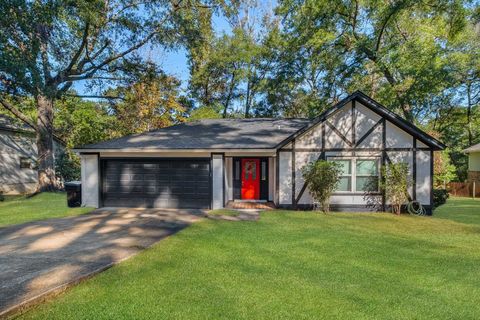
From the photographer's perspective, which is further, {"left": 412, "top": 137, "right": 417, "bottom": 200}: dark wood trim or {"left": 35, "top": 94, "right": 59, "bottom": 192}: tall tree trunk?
{"left": 35, "top": 94, "right": 59, "bottom": 192}: tall tree trunk

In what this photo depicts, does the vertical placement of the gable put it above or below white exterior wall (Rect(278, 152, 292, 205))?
above

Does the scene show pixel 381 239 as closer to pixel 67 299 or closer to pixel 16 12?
pixel 67 299

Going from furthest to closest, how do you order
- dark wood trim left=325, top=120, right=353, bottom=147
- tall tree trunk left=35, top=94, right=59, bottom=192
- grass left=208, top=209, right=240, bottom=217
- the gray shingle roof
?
tall tree trunk left=35, top=94, right=59, bottom=192, the gray shingle roof, dark wood trim left=325, top=120, right=353, bottom=147, grass left=208, top=209, right=240, bottom=217

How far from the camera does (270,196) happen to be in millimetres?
14133

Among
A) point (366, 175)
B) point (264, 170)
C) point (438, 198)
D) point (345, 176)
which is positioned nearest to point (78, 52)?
point (264, 170)

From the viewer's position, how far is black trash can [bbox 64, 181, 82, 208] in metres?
12.2

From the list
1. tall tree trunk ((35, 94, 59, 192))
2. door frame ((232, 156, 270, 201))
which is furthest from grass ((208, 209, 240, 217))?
tall tree trunk ((35, 94, 59, 192))

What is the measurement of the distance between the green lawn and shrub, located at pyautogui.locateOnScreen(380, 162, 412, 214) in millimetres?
3125

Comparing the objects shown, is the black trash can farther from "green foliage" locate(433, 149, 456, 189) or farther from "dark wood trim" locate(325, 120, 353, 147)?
"green foliage" locate(433, 149, 456, 189)

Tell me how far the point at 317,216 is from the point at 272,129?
5356mm

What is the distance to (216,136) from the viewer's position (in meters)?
13.4

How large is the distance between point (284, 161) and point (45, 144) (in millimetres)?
14812

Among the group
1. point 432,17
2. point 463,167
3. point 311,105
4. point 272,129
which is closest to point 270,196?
point 272,129

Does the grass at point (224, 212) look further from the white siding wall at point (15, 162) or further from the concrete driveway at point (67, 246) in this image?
the white siding wall at point (15, 162)
